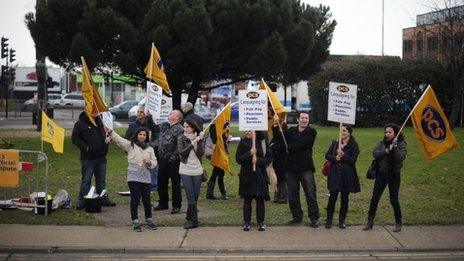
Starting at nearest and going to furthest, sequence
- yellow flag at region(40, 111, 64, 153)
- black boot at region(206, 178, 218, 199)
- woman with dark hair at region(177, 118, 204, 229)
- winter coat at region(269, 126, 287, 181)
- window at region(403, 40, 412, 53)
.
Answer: woman with dark hair at region(177, 118, 204, 229) < winter coat at region(269, 126, 287, 181) < yellow flag at region(40, 111, 64, 153) < black boot at region(206, 178, 218, 199) < window at region(403, 40, 412, 53)

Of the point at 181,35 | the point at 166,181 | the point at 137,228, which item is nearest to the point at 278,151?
the point at 166,181

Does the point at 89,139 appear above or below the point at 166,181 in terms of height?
above

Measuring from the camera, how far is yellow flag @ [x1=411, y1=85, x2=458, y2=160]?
33.4 feet

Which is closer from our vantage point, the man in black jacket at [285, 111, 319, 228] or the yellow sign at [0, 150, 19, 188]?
the man in black jacket at [285, 111, 319, 228]

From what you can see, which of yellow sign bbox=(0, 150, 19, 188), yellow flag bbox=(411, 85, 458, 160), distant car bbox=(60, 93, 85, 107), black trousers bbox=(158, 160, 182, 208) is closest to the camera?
yellow flag bbox=(411, 85, 458, 160)

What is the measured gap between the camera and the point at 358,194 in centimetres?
1305

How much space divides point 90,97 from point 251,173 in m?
3.13

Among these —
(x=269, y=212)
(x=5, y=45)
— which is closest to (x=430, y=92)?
(x=269, y=212)

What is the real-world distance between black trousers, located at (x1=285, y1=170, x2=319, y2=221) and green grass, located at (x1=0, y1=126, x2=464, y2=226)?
33cm

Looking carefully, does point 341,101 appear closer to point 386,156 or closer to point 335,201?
point 386,156

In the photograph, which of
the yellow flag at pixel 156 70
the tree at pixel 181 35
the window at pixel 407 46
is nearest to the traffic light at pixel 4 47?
the tree at pixel 181 35

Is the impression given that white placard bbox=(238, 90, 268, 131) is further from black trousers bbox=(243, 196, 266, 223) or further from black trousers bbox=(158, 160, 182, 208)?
black trousers bbox=(158, 160, 182, 208)

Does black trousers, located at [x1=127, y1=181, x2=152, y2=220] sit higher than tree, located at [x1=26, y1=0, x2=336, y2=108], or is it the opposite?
tree, located at [x1=26, y1=0, x2=336, y2=108]

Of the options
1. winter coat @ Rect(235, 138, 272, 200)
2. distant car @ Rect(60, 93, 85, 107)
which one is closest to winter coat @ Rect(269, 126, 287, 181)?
winter coat @ Rect(235, 138, 272, 200)
